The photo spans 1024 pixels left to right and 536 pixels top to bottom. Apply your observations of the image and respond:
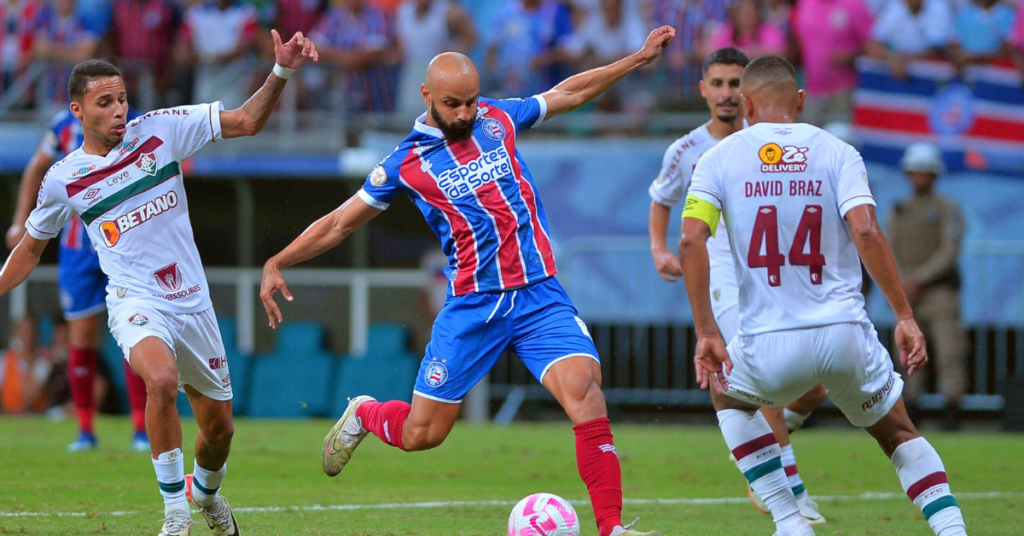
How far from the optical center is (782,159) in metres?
6.00

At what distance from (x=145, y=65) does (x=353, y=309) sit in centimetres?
452

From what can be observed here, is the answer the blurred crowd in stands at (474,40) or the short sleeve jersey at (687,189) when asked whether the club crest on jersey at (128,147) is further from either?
the blurred crowd in stands at (474,40)

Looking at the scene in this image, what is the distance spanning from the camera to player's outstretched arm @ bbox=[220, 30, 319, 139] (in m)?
7.18

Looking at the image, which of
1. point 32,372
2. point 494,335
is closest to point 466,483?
point 494,335

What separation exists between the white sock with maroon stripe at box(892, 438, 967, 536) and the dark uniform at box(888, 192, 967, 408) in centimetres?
831

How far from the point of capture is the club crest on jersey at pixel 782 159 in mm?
5984

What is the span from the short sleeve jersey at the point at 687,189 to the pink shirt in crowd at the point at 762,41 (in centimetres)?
646

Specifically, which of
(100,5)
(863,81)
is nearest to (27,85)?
(100,5)

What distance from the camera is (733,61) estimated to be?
8.25 m

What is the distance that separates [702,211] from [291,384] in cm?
1194

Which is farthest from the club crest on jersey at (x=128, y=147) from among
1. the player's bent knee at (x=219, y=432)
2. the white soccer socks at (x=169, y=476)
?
the white soccer socks at (x=169, y=476)

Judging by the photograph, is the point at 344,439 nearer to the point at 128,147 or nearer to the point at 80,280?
the point at 128,147

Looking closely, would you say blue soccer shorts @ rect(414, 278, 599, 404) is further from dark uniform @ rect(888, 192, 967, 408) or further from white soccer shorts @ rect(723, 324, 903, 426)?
dark uniform @ rect(888, 192, 967, 408)

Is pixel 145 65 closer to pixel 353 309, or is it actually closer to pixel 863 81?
pixel 353 309
